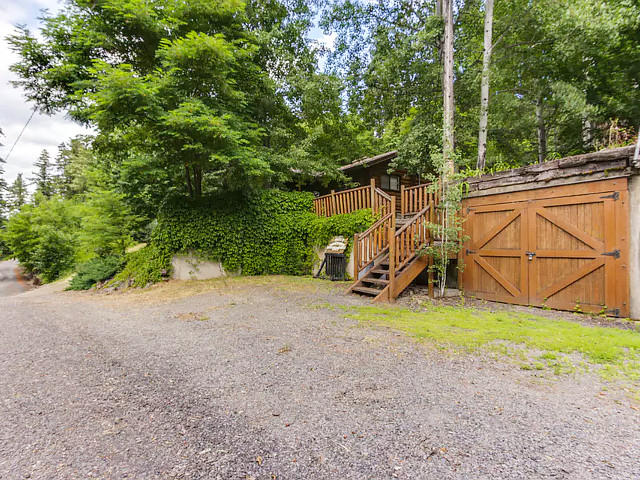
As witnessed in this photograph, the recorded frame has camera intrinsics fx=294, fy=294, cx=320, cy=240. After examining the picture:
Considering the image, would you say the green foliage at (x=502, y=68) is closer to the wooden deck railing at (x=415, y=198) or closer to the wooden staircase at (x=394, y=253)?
the wooden deck railing at (x=415, y=198)

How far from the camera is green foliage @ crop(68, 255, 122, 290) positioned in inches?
440

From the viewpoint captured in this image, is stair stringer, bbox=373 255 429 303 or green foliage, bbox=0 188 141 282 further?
green foliage, bbox=0 188 141 282

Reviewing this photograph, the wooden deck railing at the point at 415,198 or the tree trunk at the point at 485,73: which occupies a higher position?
the tree trunk at the point at 485,73

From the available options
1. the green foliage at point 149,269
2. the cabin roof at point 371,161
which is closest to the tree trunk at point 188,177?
the green foliage at point 149,269

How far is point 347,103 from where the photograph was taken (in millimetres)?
12828

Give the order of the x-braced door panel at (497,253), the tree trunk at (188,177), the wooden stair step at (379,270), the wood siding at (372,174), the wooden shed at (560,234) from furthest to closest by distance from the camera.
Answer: the wood siding at (372,174) → the tree trunk at (188,177) → the wooden stair step at (379,270) → the x-braced door panel at (497,253) → the wooden shed at (560,234)

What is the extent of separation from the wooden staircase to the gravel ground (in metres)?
2.68

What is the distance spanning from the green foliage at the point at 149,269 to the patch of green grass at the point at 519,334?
7.25 m

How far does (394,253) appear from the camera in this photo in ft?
22.4

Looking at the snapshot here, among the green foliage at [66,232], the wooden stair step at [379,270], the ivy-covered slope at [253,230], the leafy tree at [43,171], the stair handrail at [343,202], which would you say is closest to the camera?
the wooden stair step at [379,270]

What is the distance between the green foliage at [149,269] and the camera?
10.0 m

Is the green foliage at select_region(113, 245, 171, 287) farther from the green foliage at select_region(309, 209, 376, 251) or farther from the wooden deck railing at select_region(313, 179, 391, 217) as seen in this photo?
the wooden deck railing at select_region(313, 179, 391, 217)

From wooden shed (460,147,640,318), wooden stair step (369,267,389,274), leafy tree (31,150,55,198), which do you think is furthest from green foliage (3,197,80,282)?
leafy tree (31,150,55,198)

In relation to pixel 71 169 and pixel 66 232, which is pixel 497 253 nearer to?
pixel 66 232
